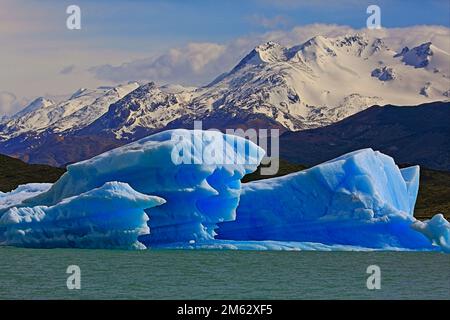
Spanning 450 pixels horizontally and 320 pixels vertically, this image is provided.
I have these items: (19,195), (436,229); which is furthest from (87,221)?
(436,229)

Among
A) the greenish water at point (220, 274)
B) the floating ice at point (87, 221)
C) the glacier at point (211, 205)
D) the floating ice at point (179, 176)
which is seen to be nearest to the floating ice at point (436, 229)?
the glacier at point (211, 205)

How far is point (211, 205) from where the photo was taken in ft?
161

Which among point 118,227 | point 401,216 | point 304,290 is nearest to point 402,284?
point 304,290

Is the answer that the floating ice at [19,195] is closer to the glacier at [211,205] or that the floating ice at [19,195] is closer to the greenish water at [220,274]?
the glacier at [211,205]

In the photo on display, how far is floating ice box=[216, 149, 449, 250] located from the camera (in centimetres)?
4875

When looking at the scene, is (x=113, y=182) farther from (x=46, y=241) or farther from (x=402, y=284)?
(x=402, y=284)

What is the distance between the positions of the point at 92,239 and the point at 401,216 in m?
14.3

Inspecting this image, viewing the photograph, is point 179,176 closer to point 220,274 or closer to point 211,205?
point 211,205

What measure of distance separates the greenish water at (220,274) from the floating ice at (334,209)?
0.98 m

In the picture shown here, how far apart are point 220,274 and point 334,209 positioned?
9.99 m

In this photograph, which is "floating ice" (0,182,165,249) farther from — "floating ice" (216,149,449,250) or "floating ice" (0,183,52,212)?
"floating ice" (216,149,449,250)

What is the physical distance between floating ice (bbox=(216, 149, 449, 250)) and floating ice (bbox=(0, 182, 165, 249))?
6.39m

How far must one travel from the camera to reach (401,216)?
48.6 m

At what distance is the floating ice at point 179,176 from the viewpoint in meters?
46.2
